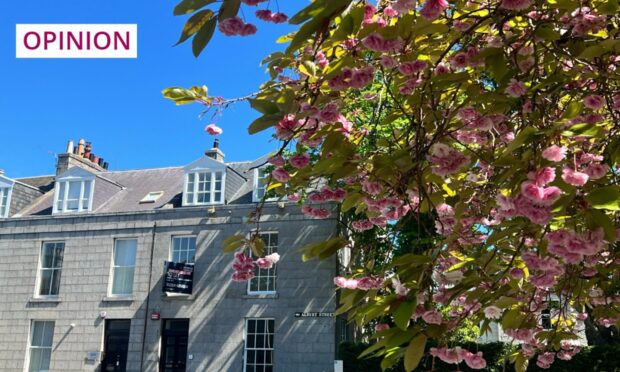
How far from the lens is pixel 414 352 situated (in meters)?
2.25

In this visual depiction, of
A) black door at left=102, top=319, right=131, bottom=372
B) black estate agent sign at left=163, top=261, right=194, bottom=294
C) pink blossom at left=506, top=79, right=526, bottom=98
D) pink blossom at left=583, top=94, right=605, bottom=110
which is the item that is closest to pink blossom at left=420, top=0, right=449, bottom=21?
pink blossom at left=506, top=79, right=526, bottom=98

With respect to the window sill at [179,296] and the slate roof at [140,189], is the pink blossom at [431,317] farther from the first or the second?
the slate roof at [140,189]

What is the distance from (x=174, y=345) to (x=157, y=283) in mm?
2289

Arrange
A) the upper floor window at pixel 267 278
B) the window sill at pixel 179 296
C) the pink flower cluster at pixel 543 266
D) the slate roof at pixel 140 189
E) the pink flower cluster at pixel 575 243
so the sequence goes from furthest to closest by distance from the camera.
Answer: the slate roof at pixel 140 189 < the window sill at pixel 179 296 < the upper floor window at pixel 267 278 < the pink flower cluster at pixel 543 266 < the pink flower cluster at pixel 575 243

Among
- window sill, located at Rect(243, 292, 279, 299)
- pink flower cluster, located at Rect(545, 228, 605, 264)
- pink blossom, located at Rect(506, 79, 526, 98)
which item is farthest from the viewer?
window sill, located at Rect(243, 292, 279, 299)

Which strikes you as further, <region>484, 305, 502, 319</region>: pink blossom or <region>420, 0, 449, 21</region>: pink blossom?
<region>484, 305, 502, 319</region>: pink blossom

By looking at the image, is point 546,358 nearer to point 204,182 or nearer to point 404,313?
point 404,313

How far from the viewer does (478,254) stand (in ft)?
11.9

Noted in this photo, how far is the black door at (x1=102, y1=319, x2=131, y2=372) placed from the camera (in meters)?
19.5

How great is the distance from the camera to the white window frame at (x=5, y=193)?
2266cm

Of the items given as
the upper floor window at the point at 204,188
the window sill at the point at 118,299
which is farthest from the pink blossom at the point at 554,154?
the window sill at the point at 118,299

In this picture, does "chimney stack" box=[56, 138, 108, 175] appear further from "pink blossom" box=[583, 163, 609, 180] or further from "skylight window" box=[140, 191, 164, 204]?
"pink blossom" box=[583, 163, 609, 180]

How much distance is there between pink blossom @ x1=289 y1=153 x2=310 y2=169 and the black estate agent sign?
54.3ft

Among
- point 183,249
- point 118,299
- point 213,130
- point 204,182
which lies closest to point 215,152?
point 204,182
